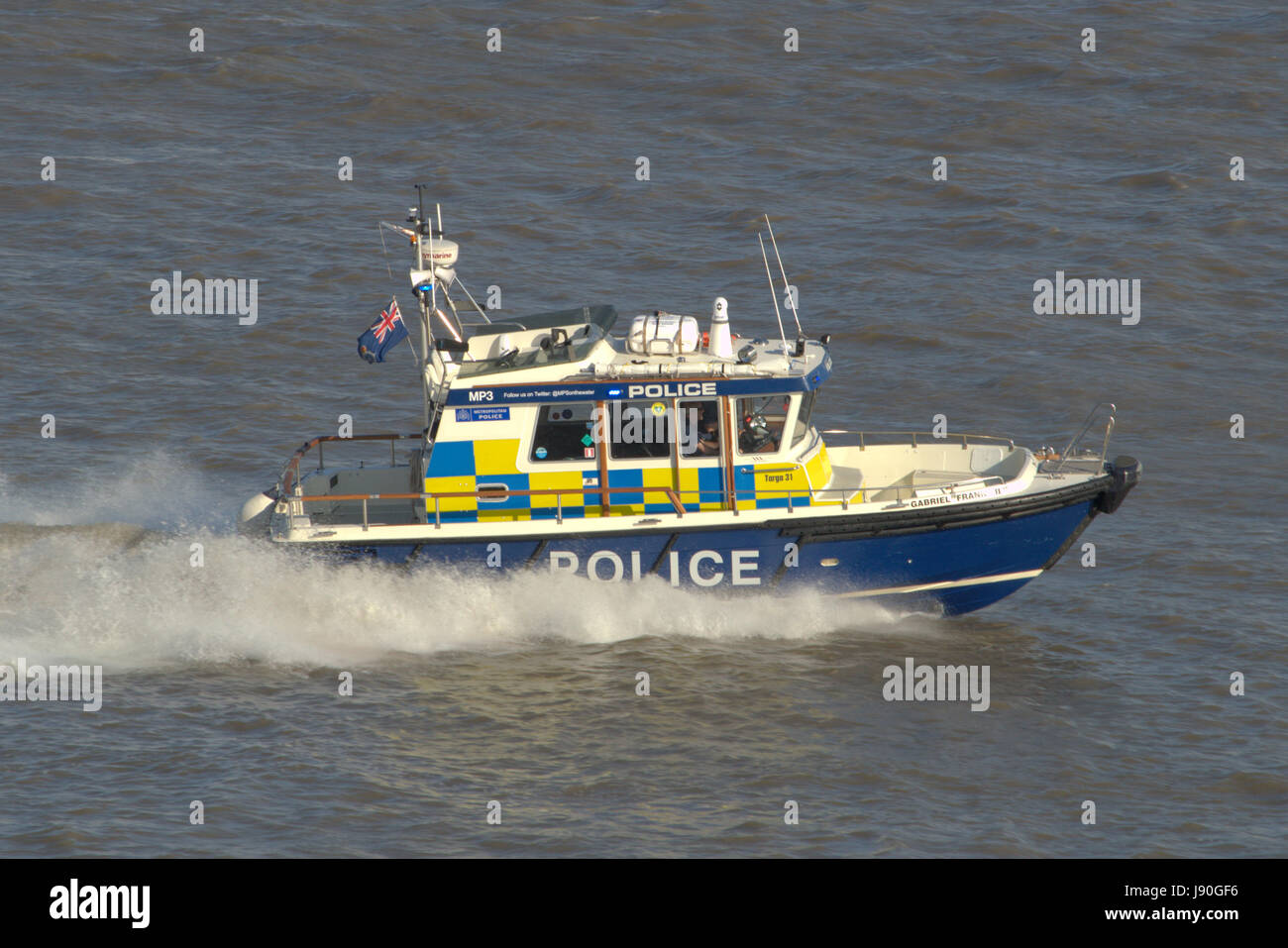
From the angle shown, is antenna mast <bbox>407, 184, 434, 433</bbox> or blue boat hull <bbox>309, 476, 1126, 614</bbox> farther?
antenna mast <bbox>407, 184, 434, 433</bbox>

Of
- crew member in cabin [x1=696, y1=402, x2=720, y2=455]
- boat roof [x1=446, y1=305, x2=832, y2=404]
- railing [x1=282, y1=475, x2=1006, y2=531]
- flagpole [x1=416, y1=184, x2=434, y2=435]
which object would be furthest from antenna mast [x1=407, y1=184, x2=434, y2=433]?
crew member in cabin [x1=696, y1=402, x2=720, y2=455]

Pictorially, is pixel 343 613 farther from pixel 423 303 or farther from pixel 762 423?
pixel 762 423

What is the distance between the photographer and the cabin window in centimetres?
1622

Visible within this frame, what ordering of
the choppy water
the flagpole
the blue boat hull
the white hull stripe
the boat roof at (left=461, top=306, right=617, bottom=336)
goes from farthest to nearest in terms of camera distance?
the boat roof at (left=461, top=306, right=617, bottom=336)
the white hull stripe
the flagpole
the blue boat hull
the choppy water

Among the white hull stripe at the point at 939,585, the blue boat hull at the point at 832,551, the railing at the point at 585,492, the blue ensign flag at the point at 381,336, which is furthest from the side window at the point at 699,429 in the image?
the blue ensign flag at the point at 381,336

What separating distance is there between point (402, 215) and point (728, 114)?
8.30 m

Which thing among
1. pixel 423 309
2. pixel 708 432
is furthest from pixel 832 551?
pixel 423 309

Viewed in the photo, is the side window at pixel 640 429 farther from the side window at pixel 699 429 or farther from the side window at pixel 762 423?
the side window at pixel 762 423

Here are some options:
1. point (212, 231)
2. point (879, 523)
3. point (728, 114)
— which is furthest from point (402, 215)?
point (879, 523)

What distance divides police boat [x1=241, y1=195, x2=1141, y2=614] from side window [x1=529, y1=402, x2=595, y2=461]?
1 cm

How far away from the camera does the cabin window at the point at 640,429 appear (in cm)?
1622

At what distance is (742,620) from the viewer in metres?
16.6

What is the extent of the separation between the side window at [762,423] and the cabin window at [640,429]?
75cm

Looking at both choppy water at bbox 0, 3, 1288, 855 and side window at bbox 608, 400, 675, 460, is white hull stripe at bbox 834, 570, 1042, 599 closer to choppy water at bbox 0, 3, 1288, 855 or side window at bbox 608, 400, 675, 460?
choppy water at bbox 0, 3, 1288, 855
